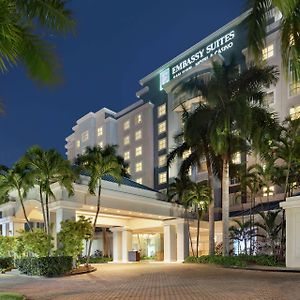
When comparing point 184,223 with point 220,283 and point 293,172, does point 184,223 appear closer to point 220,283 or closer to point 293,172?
point 293,172

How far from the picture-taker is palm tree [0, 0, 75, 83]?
7859mm

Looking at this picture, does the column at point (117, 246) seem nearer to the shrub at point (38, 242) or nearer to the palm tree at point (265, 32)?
the shrub at point (38, 242)

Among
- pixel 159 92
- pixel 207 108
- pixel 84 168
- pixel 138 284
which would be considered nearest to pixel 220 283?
pixel 138 284

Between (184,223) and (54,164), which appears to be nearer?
(54,164)

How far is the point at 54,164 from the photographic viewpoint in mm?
22609

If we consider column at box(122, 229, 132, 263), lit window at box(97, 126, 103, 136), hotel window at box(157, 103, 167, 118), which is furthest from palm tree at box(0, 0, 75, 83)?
lit window at box(97, 126, 103, 136)

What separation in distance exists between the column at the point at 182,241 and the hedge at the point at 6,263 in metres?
14.1

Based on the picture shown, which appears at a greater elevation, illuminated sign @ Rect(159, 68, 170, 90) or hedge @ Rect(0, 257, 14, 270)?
→ illuminated sign @ Rect(159, 68, 170, 90)

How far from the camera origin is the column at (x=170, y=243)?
35.6m

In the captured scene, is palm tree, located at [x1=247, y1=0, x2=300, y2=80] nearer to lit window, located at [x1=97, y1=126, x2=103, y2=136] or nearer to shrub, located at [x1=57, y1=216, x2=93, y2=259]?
shrub, located at [x1=57, y1=216, x2=93, y2=259]

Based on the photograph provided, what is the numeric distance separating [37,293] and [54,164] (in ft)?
32.4

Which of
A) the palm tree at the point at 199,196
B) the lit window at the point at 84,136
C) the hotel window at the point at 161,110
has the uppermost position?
the hotel window at the point at 161,110

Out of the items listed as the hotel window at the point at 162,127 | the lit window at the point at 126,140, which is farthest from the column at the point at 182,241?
the lit window at the point at 126,140

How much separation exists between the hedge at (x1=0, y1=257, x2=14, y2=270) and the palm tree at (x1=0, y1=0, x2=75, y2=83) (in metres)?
21.3
